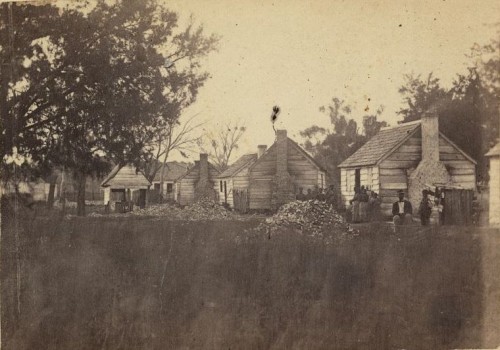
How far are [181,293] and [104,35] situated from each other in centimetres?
305

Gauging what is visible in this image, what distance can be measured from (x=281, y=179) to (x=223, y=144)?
80 cm

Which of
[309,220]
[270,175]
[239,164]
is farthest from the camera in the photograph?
[270,175]

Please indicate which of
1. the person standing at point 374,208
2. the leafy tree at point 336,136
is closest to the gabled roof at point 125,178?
the leafy tree at point 336,136

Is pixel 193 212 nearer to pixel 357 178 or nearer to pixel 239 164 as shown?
pixel 239 164

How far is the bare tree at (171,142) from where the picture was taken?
557cm

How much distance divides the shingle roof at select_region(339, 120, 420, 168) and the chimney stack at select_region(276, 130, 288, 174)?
2.13 feet

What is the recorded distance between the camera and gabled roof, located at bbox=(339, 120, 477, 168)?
5566mm

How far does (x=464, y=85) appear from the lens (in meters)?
5.45

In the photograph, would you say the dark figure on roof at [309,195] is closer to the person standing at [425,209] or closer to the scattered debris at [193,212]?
the scattered debris at [193,212]

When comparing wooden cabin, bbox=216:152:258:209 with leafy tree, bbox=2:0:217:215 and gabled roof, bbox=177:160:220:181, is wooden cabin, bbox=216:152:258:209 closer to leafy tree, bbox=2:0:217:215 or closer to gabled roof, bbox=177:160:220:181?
gabled roof, bbox=177:160:220:181

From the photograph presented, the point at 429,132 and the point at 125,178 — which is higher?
the point at 429,132

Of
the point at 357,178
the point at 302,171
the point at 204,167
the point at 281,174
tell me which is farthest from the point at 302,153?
the point at 204,167

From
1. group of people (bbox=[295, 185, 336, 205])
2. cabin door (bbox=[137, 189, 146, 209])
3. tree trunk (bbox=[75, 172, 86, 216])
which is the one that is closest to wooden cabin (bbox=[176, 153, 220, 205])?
cabin door (bbox=[137, 189, 146, 209])

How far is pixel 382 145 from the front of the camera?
18.4 feet
